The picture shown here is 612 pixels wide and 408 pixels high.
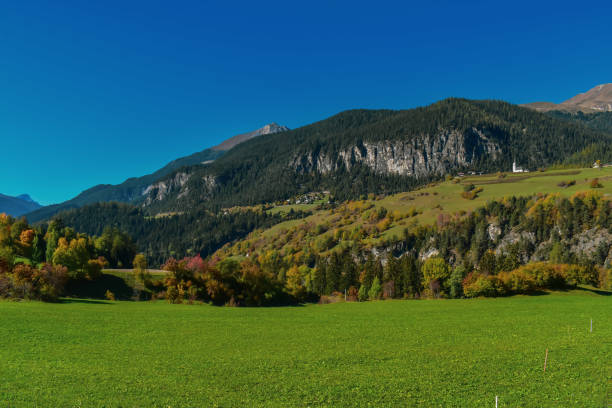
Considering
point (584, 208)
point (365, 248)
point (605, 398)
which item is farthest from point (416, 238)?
point (605, 398)

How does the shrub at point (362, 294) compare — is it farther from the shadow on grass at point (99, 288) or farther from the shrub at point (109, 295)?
the shrub at point (109, 295)

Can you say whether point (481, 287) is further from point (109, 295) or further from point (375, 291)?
point (109, 295)

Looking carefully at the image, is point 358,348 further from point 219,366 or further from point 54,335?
point 54,335

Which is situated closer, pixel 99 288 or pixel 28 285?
pixel 28 285

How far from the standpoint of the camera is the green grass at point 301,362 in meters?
20.4

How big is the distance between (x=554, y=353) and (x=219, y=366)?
28.6 meters

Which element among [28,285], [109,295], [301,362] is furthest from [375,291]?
[28,285]

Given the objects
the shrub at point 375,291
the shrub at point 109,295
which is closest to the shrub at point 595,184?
the shrub at point 375,291

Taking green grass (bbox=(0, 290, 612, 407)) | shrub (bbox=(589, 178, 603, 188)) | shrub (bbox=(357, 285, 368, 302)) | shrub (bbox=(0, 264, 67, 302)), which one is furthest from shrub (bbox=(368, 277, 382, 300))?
shrub (bbox=(589, 178, 603, 188))

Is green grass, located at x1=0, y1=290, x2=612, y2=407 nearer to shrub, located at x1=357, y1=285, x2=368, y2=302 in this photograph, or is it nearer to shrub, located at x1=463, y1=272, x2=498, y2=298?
shrub, located at x1=463, y1=272, x2=498, y2=298

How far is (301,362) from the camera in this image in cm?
2825

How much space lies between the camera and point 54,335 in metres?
36.0

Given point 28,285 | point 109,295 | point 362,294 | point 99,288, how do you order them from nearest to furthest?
point 28,285 → point 109,295 → point 99,288 → point 362,294

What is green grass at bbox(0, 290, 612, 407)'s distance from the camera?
20.4 m
